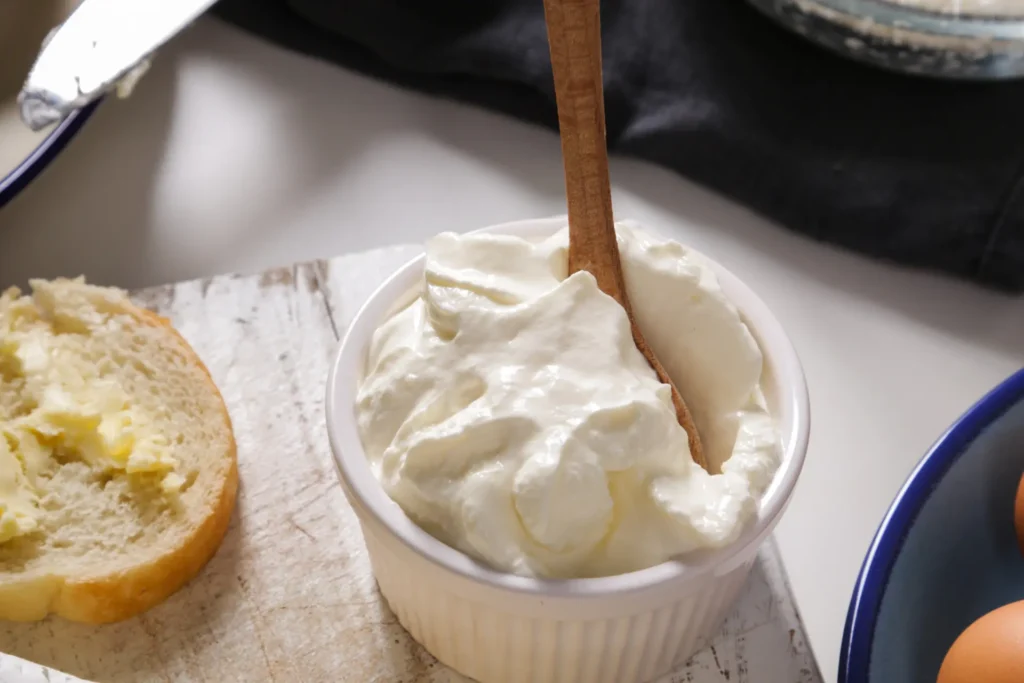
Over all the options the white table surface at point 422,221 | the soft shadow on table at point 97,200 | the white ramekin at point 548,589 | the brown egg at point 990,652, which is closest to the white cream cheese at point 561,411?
the white ramekin at point 548,589

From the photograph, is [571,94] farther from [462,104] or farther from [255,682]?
[462,104]

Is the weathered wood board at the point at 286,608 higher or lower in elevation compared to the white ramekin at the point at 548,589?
lower

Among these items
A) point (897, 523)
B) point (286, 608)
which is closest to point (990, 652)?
point (897, 523)

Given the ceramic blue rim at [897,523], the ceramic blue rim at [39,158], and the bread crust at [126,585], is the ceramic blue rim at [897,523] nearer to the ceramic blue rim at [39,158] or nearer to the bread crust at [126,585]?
the bread crust at [126,585]

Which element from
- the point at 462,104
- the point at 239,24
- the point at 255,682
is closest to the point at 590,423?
the point at 255,682

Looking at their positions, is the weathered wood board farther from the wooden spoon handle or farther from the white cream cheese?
the wooden spoon handle

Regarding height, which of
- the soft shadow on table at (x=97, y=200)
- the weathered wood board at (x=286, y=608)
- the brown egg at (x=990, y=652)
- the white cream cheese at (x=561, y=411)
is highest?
the white cream cheese at (x=561, y=411)
